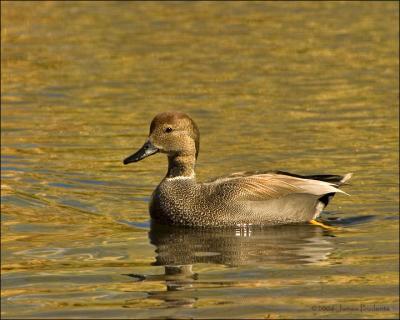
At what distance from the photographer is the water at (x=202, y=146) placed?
9484mm

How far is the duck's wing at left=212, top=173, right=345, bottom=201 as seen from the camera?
11.9m

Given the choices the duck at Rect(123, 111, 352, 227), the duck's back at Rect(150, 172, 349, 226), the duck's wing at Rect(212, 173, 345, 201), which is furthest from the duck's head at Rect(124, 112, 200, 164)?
the duck's wing at Rect(212, 173, 345, 201)

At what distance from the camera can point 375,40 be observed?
22.2 metres

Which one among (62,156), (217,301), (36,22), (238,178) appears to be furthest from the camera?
(36,22)

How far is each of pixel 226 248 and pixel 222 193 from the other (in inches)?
36.2

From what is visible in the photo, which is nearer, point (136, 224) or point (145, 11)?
point (136, 224)

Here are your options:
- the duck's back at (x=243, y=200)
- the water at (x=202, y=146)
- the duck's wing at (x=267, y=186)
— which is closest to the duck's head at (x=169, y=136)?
the duck's back at (x=243, y=200)

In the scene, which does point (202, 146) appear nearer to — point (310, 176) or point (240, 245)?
point (310, 176)

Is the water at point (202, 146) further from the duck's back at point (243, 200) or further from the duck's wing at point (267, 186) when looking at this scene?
the duck's wing at point (267, 186)

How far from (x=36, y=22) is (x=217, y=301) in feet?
53.1

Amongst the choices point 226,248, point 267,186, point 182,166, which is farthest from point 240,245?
point 182,166

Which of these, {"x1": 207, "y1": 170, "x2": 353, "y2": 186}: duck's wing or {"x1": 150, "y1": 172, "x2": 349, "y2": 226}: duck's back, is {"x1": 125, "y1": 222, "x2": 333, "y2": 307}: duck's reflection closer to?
{"x1": 150, "y1": 172, "x2": 349, "y2": 226}: duck's back

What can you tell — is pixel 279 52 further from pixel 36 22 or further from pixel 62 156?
pixel 62 156

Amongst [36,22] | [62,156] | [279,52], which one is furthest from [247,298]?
[36,22]
